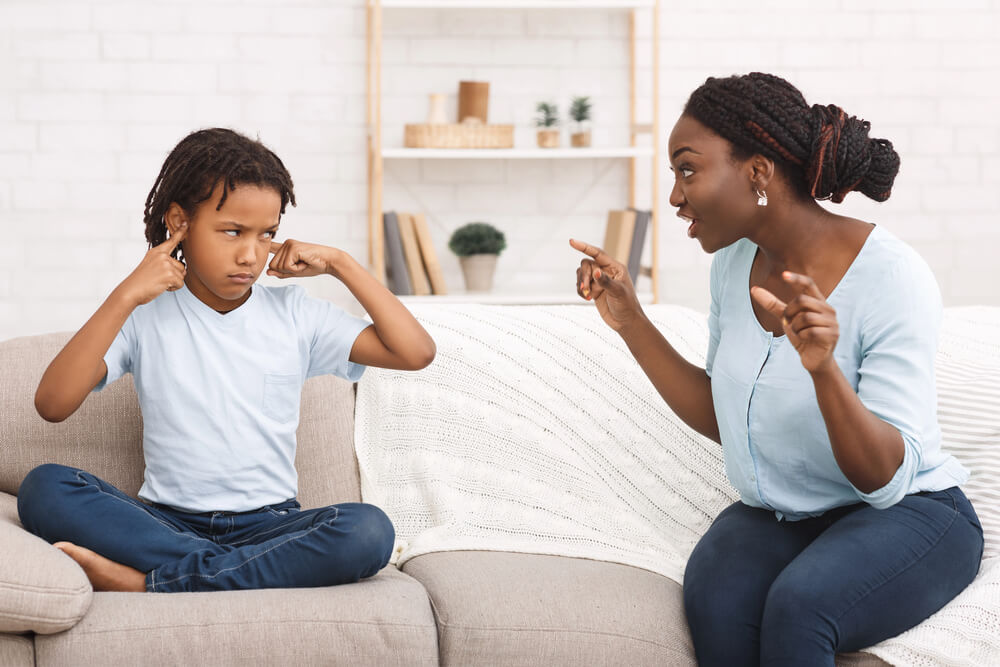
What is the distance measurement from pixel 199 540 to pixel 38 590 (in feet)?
0.92

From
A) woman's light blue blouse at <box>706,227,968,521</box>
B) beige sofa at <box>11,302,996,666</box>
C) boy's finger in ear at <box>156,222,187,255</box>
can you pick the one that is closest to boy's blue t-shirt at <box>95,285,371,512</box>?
boy's finger in ear at <box>156,222,187,255</box>

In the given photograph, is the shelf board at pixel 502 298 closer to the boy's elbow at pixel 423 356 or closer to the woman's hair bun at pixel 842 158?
the boy's elbow at pixel 423 356

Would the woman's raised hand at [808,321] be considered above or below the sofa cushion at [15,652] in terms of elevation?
above

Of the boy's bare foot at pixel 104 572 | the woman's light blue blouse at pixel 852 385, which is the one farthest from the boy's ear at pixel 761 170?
the boy's bare foot at pixel 104 572

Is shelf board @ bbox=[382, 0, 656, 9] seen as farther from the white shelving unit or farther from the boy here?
the boy

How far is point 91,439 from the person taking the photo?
5.93 feet

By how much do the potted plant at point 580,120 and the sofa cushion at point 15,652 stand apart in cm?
236

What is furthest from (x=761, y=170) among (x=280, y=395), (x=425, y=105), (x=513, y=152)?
(x=425, y=105)

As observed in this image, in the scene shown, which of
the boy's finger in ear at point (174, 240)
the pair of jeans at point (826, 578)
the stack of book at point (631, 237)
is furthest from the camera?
the stack of book at point (631, 237)

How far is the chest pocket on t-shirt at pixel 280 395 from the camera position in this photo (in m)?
1.67

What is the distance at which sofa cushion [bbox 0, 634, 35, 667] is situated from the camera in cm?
131

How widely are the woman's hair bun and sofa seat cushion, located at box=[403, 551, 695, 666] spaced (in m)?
0.65

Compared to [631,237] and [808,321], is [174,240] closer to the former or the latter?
[808,321]

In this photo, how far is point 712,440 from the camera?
187cm
